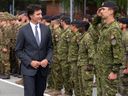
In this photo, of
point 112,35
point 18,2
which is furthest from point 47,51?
point 18,2

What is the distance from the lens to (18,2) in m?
51.6

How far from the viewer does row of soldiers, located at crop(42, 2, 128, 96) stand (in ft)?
23.7

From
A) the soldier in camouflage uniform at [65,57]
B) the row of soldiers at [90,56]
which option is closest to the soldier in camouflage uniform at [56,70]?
the row of soldiers at [90,56]

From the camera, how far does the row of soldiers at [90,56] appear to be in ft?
23.7

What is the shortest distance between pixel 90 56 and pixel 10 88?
160 inches

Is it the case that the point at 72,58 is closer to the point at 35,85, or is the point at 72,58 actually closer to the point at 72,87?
the point at 72,87

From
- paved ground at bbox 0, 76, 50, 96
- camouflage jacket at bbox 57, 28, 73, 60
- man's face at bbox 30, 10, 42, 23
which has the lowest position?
paved ground at bbox 0, 76, 50, 96

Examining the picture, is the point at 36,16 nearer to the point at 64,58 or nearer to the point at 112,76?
the point at 112,76

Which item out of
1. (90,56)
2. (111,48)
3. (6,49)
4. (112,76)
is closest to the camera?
(112,76)

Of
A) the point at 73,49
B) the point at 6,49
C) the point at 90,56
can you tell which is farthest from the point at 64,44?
the point at 6,49

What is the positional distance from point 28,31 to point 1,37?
693 cm

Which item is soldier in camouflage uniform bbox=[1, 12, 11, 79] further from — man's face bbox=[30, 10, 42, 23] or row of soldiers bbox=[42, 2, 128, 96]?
man's face bbox=[30, 10, 42, 23]

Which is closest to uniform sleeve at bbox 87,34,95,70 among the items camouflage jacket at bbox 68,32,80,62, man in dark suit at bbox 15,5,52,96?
camouflage jacket at bbox 68,32,80,62

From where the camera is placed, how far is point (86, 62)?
29.5 ft
